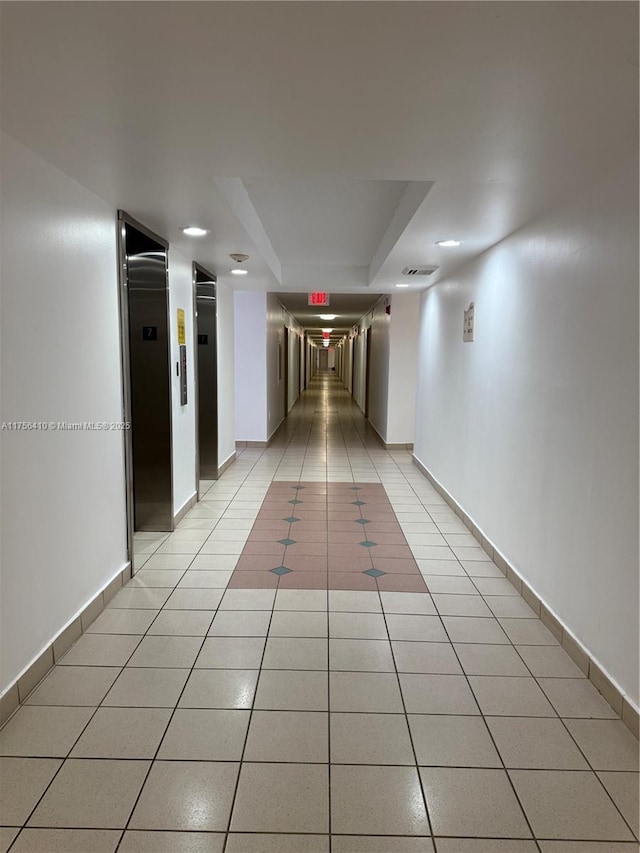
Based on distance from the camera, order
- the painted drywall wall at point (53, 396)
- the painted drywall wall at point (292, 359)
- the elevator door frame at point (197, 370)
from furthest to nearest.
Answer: the painted drywall wall at point (292, 359) < the elevator door frame at point (197, 370) < the painted drywall wall at point (53, 396)

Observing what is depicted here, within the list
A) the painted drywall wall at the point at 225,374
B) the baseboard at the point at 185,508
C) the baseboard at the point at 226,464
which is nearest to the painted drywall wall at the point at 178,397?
the baseboard at the point at 185,508

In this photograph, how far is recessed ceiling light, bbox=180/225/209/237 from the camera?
389cm

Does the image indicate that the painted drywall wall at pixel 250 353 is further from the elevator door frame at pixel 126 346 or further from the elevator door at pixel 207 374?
the elevator door frame at pixel 126 346

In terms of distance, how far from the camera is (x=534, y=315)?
3473 millimetres

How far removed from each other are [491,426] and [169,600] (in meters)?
2.82

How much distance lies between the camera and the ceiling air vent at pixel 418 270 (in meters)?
5.56

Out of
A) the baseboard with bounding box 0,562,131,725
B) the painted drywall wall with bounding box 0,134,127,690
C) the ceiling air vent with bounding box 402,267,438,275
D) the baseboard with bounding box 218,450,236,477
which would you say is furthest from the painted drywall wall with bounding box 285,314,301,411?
the baseboard with bounding box 0,562,131,725

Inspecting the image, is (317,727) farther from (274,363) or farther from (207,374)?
(274,363)

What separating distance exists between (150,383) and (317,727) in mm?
3197

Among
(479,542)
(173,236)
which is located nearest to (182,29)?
(173,236)

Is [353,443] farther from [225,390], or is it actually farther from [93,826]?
[93,826]

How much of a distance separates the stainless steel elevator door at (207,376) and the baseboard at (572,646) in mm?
3678

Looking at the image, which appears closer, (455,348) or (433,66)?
(433,66)

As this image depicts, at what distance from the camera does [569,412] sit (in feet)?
9.62
